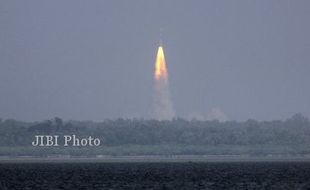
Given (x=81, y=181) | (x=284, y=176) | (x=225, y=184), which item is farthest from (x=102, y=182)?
(x=284, y=176)

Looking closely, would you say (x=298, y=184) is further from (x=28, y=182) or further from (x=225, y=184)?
(x=28, y=182)

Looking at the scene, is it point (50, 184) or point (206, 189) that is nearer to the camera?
point (206, 189)

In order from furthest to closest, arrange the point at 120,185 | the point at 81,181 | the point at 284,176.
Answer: the point at 284,176 < the point at 81,181 < the point at 120,185

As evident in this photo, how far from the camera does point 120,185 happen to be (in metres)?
165

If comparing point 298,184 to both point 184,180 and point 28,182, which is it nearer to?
point 184,180

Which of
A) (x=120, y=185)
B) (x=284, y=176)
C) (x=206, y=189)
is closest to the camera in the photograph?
(x=206, y=189)

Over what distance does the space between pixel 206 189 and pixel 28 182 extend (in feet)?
89.4

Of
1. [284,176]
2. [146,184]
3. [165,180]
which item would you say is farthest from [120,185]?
[284,176]

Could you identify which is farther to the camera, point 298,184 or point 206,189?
point 298,184

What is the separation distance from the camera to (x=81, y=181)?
176000 mm

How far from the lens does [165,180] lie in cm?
18025

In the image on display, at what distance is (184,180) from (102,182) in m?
11.6

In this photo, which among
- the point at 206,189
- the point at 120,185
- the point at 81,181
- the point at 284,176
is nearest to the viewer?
the point at 206,189

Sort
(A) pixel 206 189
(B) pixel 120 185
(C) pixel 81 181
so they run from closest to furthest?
(A) pixel 206 189, (B) pixel 120 185, (C) pixel 81 181
